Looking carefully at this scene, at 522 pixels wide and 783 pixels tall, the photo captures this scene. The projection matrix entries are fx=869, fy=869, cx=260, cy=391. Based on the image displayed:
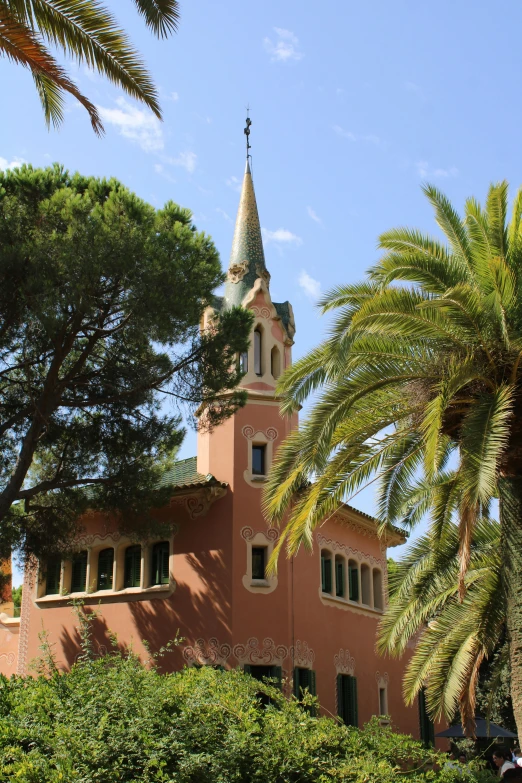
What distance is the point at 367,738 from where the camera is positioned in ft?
29.0

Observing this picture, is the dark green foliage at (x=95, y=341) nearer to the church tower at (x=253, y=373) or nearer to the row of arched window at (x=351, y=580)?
the church tower at (x=253, y=373)

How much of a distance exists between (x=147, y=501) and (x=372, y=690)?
1003 centimetres

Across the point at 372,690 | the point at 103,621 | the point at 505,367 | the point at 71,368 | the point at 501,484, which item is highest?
the point at 71,368

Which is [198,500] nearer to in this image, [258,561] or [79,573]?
[258,561]

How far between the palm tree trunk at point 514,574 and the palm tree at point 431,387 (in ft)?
0.06

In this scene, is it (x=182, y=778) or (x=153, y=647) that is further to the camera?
(x=153, y=647)

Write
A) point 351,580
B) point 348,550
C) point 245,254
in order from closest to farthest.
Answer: point 245,254 → point 348,550 → point 351,580

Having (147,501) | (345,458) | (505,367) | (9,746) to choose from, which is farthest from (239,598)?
(9,746)

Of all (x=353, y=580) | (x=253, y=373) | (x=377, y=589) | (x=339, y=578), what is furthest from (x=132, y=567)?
(x=377, y=589)

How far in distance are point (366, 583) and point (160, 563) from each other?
7.76 m

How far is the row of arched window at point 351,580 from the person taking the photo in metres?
24.1

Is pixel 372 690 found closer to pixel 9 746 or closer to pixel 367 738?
pixel 367 738

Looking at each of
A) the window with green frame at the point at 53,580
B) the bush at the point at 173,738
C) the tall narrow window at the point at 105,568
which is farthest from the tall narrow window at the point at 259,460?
the bush at the point at 173,738

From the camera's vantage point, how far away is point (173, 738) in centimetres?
747
